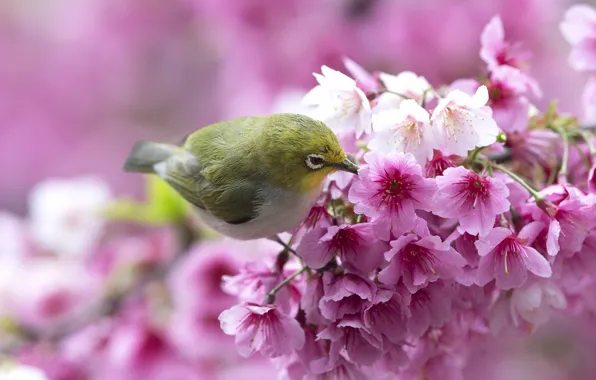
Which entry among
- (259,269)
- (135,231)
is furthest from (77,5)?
(259,269)

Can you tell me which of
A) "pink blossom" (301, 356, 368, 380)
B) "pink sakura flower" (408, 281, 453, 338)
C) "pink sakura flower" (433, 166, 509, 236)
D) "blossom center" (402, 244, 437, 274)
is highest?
"pink sakura flower" (433, 166, 509, 236)

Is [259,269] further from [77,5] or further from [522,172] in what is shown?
[77,5]

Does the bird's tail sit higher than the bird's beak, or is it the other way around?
the bird's beak

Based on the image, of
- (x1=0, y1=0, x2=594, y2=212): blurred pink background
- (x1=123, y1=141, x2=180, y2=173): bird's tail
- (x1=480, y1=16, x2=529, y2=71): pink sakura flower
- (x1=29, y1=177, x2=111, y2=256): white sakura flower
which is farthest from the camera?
(x1=0, y1=0, x2=594, y2=212): blurred pink background

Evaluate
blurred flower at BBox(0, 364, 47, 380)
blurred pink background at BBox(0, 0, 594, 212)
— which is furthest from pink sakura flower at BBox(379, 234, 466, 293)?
blurred pink background at BBox(0, 0, 594, 212)

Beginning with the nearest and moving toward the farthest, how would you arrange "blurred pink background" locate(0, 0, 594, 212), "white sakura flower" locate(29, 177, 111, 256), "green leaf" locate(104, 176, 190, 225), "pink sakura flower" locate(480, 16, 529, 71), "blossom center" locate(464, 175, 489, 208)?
"blossom center" locate(464, 175, 489, 208) < "pink sakura flower" locate(480, 16, 529, 71) < "green leaf" locate(104, 176, 190, 225) < "white sakura flower" locate(29, 177, 111, 256) < "blurred pink background" locate(0, 0, 594, 212)

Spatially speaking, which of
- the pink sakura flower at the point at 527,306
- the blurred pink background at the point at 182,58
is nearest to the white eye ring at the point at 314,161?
the pink sakura flower at the point at 527,306

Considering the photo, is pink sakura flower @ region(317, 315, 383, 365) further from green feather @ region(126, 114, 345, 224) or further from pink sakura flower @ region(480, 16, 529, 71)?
pink sakura flower @ region(480, 16, 529, 71)
